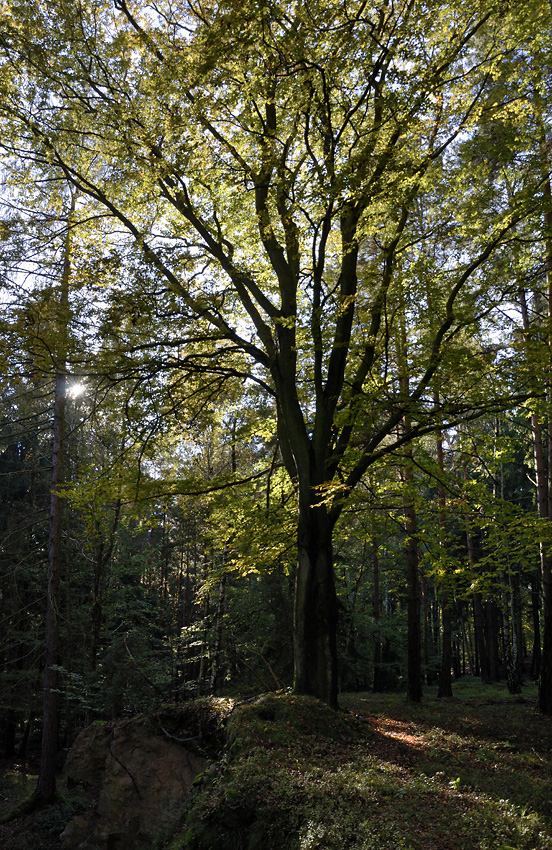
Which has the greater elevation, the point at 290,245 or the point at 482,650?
the point at 290,245

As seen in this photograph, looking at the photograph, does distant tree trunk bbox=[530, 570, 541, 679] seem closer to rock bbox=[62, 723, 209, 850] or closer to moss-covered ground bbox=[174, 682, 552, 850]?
moss-covered ground bbox=[174, 682, 552, 850]

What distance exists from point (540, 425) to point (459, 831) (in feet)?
34.4

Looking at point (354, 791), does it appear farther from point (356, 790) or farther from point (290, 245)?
point (290, 245)

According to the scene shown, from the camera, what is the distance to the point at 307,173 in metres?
5.96

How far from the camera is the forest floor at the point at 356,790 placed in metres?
3.16

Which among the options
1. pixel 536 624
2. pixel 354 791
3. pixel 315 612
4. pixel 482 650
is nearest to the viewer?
pixel 354 791

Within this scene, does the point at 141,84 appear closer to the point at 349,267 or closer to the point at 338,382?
the point at 349,267

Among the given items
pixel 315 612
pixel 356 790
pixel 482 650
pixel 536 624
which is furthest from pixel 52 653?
pixel 536 624

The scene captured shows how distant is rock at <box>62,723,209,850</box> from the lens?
7309 mm

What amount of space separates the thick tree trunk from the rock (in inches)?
77.0

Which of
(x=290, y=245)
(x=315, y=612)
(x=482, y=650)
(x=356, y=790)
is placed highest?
(x=290, y=245)

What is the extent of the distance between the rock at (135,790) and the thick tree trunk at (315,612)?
6.42 feet

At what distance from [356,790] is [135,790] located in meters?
5.47

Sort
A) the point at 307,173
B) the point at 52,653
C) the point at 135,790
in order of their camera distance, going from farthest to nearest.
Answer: the point at 52,653
the point at 135,790
the point at 307,173
